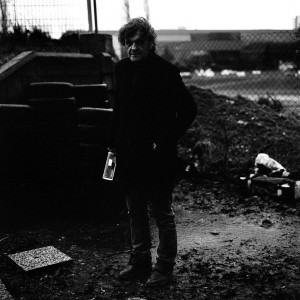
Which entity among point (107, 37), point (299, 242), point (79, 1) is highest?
point (79, 1)

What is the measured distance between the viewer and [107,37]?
8805 millimetres

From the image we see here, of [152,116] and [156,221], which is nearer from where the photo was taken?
[152,116]

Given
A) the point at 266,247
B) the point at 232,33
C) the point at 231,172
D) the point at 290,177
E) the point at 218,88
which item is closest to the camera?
the point at 266,247

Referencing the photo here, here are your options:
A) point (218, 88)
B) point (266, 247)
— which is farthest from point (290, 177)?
point (218, 88)

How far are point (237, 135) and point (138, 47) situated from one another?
5.64 meters

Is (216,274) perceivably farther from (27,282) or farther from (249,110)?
(249,110)

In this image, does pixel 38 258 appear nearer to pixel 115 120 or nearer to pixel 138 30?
pixel 115 120

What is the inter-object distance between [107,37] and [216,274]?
5.77 metres

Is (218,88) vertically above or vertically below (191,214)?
above

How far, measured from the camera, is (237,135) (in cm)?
904

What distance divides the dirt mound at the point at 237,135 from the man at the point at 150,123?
3847 millimetres

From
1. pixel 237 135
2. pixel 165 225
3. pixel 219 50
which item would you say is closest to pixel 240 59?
pixel 219 50

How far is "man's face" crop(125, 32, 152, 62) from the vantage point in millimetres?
3689

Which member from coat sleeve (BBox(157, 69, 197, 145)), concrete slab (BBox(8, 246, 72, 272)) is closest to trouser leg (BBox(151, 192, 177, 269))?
coat sleeve (BBox(157, 69, 197, 145))
